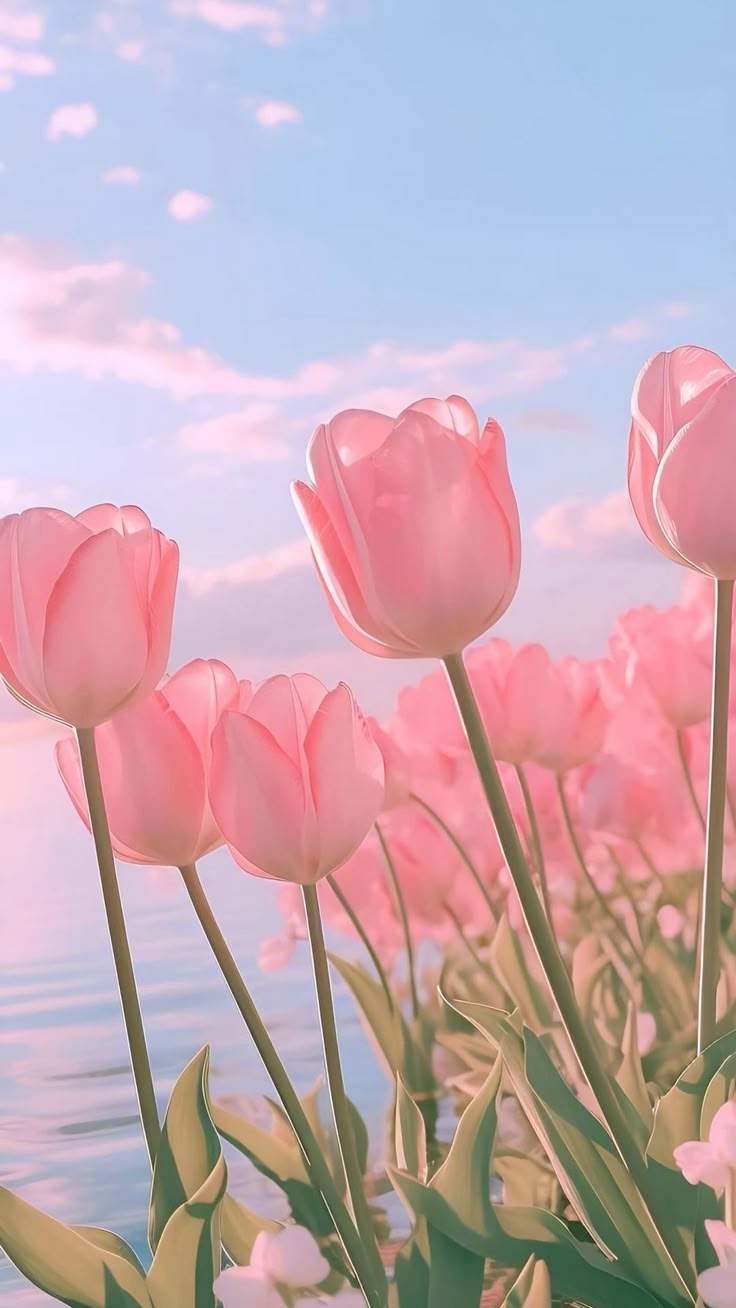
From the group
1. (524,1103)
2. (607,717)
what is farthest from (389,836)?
(524,1103)

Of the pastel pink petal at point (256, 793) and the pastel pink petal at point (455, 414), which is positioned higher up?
the pastel pink petal at point (455, 414)

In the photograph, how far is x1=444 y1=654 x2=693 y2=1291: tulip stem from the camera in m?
0.27

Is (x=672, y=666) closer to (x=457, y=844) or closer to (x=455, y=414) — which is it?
(x=457, y=844)

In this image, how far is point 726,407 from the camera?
0.97 ft

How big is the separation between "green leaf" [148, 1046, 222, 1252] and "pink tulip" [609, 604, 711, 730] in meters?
0.32

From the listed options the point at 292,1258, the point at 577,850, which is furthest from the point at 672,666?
the point at 292,1258

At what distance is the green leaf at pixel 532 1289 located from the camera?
27 cm

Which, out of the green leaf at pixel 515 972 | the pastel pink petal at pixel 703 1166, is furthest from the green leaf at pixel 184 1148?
the green leaf at pixel 515 972

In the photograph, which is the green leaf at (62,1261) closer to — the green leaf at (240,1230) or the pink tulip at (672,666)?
the green leaf at (240,1230)

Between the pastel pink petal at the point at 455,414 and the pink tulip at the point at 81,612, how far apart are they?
2.7 inches

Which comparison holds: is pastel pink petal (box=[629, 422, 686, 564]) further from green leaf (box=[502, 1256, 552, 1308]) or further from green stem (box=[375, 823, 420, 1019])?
green stem (box=[375, 823, 420, 1019])

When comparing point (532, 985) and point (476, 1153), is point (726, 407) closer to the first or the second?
point (476, 1153)

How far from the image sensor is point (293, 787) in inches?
11.5

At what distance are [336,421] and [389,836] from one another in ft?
1.53
